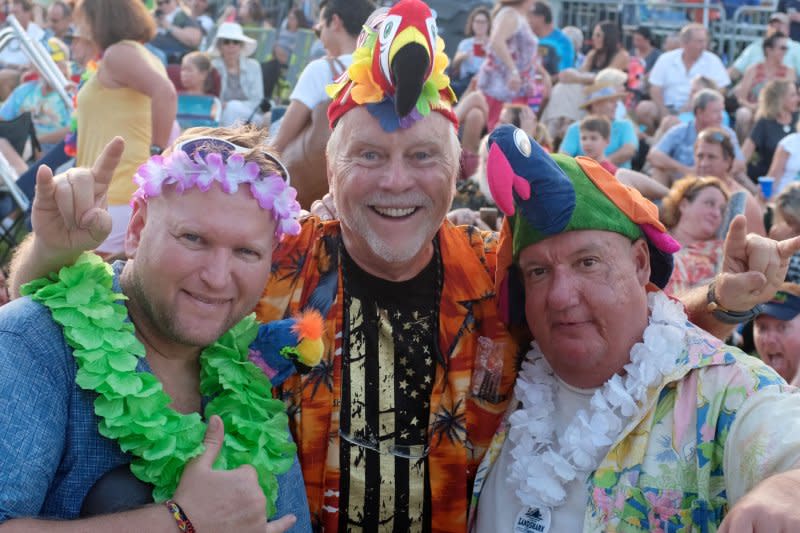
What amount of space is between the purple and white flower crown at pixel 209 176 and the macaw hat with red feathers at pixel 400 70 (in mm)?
582

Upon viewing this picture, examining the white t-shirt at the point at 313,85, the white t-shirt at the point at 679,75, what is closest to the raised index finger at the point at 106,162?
the white t-shirt at the point at 313,85

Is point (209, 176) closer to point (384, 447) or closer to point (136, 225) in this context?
point (136, 225)

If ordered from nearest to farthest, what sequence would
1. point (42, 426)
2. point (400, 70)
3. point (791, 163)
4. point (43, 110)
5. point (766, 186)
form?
point (42, 426), point (400, 70), point (766, 186), point (791, 163), point (43, 110)

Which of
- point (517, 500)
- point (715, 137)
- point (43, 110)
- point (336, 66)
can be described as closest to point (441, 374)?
point (517, 500)

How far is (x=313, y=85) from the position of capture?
496 centimetres

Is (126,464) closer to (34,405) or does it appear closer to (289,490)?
(34,405)

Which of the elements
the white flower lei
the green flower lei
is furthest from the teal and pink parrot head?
the green flower lei

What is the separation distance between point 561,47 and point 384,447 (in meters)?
8.88

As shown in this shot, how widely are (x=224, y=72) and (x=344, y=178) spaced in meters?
7.55

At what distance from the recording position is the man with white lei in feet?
7.93

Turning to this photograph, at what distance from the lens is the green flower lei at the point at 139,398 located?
2.12 m

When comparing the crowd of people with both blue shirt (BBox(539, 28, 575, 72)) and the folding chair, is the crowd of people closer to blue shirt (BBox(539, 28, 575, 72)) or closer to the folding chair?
the folding chair

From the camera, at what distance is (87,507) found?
2.10 m

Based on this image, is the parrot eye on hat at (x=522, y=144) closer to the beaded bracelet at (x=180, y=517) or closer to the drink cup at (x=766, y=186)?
the beaded bracelet at (x=180, y=517)
